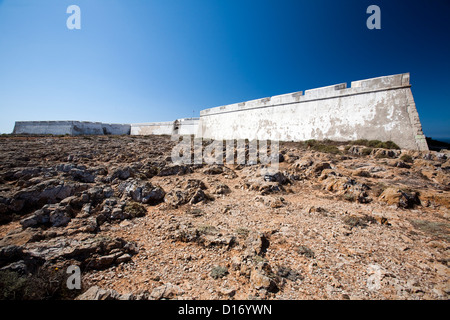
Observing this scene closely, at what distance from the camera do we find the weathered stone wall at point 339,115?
948cm

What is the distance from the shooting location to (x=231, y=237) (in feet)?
10.9

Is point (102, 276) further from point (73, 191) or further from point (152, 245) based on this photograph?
point (73, 191)

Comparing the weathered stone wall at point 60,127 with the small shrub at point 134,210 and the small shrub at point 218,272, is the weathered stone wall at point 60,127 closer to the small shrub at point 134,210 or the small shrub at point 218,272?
the small shrub at point 134,210

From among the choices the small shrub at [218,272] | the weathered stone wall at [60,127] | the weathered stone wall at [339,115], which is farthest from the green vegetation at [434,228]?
the weathered stone wall at [60,127]

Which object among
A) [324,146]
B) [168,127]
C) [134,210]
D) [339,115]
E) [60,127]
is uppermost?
[168,127]

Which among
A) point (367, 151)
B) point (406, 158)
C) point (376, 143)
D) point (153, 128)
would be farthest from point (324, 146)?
point (153, 128)

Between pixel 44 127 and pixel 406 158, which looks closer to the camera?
pixel 406 158

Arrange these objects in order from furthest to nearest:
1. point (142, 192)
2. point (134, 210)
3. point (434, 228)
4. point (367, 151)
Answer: point (367, 151) → point (142, 192) → point (134, 210) → point (434, 228)

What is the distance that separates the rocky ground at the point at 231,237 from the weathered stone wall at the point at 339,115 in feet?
12.8

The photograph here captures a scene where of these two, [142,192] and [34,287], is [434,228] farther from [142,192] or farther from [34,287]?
[142,192]

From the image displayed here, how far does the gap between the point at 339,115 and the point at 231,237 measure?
12.6m

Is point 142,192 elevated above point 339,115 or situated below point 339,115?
below
